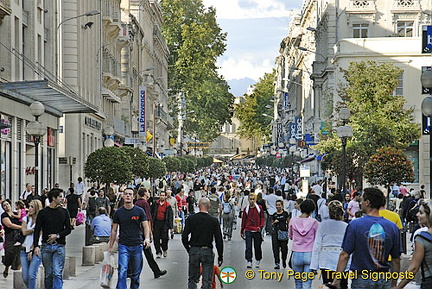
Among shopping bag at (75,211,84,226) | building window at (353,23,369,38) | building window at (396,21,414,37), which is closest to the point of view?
shopping bag at (75,211,84,226)

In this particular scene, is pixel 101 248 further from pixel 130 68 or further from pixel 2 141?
pixel 130 68

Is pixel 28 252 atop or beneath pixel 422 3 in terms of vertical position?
beneath

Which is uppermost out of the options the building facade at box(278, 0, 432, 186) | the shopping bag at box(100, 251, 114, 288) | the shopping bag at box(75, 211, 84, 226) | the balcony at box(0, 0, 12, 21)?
the building facade at box(278, 0, 432, 186)

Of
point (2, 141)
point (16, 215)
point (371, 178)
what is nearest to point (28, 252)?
point (16, 215)

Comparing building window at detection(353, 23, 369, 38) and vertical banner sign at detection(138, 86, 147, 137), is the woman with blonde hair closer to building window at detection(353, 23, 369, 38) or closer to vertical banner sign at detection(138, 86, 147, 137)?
building window at detection(353, 23, 369, 38)

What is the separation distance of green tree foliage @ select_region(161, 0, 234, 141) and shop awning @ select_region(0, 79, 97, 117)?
59226 millimetres

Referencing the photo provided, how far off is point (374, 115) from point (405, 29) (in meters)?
19.6

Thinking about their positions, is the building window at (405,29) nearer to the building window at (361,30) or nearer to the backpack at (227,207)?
the building window at (361,30)

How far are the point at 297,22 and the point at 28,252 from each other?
111m

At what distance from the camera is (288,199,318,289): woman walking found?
1438 centimetres

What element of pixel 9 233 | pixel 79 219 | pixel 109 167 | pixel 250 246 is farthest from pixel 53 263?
pixel 109 167

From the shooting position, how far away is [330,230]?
1284 centimetres

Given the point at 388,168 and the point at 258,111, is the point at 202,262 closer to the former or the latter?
the point at 388,168

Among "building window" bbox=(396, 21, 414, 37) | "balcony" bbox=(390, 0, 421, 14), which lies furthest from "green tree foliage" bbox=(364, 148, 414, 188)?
"balcony" bbox=(390, 0, 421, 14)
